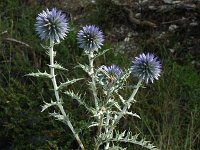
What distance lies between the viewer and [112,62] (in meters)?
4.52

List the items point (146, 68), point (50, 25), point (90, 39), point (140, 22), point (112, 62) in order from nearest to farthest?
point (146, 68) → point (50, 25) → point (90, 39) → point (112, 62) → point (140, 22)

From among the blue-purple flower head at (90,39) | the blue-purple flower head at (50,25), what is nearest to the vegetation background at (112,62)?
the blue-purple flower head at (90,39)

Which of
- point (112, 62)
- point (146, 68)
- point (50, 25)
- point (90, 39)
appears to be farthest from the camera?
point (112, 62)

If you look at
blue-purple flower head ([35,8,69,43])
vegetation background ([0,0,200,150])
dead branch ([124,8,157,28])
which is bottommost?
vegetation background ([0,0,200,150])

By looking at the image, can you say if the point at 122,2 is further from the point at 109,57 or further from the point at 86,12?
the point at 109,57

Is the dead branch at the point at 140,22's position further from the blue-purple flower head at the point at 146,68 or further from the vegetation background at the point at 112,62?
the blue-purple flower head at the point at 146,68

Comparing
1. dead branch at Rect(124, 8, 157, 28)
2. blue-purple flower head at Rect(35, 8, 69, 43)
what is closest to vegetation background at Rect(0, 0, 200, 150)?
dead branch at Rect(124, 8, 157, 28)

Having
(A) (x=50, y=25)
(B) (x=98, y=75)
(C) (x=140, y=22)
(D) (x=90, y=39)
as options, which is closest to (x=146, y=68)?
(B) (x=98, y=75)

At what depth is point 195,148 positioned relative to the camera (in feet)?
11.9

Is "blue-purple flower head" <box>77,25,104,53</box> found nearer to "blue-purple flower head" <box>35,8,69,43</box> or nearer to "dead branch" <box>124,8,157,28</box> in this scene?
"blue-purple flower head" <box>35,8,69,43</box>

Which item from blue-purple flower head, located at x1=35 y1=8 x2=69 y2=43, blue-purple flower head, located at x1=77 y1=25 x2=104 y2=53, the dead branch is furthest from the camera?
the dead branch

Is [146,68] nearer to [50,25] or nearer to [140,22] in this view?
[50,25]

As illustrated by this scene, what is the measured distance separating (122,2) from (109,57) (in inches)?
58.7

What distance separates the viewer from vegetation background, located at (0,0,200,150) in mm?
3668
